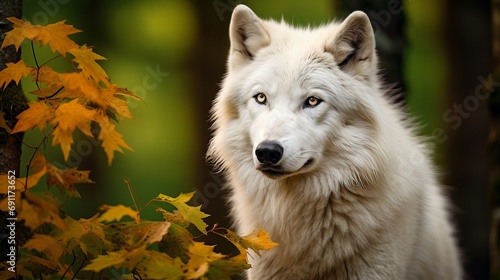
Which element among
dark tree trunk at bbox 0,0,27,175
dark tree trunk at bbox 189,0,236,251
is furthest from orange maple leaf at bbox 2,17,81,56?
dark tree trunk at bbox 189,0,236,251

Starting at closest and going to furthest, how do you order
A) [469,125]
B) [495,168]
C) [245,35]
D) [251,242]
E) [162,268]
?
[162,268]
[251,242]
[245,35]
[495,168]
[469,125]

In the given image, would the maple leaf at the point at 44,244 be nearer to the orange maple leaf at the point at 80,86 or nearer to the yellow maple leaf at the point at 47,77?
the orange maple leaf at the point at 80,86

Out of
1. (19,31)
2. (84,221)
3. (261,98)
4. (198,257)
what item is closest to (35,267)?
(84,221)

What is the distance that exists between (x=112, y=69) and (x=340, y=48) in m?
7.43

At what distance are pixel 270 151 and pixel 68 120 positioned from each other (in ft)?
3.75

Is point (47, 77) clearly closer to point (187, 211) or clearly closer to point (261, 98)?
point (187, 211)

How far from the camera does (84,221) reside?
304 cm

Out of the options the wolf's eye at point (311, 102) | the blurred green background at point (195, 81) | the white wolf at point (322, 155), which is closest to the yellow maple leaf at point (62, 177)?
the white wolf at point (322, 155)

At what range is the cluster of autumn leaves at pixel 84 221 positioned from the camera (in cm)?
264

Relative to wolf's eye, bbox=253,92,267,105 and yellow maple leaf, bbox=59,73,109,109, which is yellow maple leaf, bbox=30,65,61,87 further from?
wolf's eye, bbox=253,92,267,105

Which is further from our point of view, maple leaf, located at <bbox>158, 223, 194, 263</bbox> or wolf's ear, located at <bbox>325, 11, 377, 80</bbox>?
wolf's ear, located at <bbox>325, 11, 377, 80</bbox>

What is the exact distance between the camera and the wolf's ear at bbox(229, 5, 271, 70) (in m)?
4.10

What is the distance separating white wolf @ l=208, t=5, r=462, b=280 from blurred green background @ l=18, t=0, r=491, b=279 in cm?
422

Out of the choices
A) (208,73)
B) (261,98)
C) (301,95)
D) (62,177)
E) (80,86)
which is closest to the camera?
(80,86)
